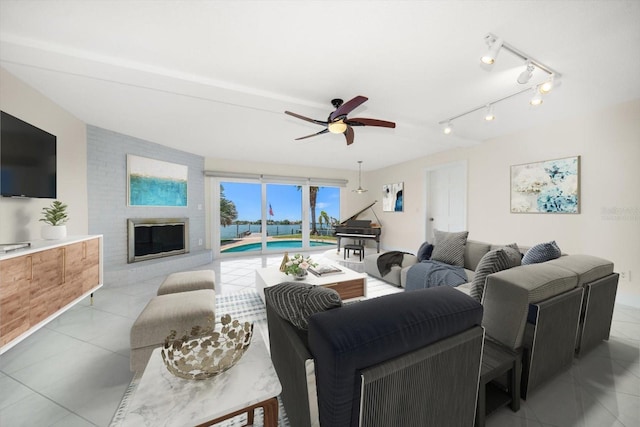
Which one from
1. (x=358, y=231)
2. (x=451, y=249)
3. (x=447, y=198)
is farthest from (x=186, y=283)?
(x=447, y=198)

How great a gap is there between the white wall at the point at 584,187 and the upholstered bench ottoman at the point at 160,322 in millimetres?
4684

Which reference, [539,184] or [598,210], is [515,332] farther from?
[539,184]


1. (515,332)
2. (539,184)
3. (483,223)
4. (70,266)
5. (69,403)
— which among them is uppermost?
(539,184)

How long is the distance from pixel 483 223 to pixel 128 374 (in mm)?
5342

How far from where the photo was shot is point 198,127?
3.54 metres

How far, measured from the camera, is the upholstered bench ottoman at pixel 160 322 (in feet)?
5.28

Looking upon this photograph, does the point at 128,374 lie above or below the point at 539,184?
below

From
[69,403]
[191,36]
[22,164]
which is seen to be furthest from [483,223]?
[22,164]

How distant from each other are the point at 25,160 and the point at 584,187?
258 inches

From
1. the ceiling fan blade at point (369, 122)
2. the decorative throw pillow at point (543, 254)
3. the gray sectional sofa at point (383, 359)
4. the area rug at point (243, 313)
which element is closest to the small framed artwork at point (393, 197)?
the ceiling fan blade at point (369, 122)

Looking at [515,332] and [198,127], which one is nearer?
[515,332]

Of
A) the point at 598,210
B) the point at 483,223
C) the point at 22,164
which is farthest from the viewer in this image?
the point at 483,223

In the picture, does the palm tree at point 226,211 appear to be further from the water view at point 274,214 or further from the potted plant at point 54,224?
the potted plant at point 54,224

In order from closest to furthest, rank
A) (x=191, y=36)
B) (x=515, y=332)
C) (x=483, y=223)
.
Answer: (x=515, y=332) < (x=191, y=36) < (x=483, y=223)
